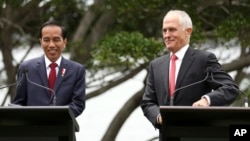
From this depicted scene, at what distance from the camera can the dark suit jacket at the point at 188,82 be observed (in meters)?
6.86

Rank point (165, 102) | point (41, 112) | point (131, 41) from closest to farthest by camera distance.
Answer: point (41, 112)
point (165, 102)
point (131, 41)

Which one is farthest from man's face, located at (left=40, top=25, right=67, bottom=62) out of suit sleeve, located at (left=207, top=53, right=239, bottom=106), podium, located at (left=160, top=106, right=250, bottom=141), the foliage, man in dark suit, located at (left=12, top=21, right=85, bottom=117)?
the foliage

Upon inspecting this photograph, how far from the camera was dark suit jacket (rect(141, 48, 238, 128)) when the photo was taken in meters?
6.86

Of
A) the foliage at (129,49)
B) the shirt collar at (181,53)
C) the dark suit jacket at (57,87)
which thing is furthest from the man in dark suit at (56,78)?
the foliage at (129,49)

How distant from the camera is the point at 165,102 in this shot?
6938 mm

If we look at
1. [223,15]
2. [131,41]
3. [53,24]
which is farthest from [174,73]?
[223,15]

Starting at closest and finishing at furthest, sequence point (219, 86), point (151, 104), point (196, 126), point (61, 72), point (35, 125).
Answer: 1. point (196, 126)
2. point (35, 125)
3. point (219, 86)
4. point (151, 104)
5. point (61, 72)

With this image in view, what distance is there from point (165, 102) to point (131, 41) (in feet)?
20.3

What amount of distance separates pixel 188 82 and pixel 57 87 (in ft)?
3.29

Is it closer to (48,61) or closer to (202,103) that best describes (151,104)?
(202,103)

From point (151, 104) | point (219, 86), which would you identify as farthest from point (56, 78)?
point (219, 86)

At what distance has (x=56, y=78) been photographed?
286 inches

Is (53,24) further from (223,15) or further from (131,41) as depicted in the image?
(223,15)

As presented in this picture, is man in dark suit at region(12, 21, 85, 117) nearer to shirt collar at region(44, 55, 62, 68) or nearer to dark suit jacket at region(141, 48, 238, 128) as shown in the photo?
shirt collar at region(44, 55, 62, 68)
